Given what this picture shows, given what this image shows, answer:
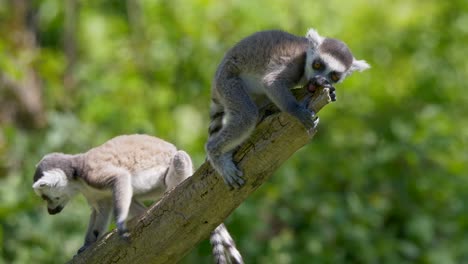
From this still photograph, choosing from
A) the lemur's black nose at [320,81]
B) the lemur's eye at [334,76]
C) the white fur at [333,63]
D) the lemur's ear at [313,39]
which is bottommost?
the lemur's black nose at [320,81]

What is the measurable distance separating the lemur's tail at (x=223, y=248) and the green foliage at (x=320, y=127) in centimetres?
227

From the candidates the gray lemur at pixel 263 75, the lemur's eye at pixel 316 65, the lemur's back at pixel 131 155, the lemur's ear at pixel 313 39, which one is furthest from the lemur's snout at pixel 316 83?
the lemur's back at pixel 131 155

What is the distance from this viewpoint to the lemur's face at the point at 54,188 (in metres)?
4.95

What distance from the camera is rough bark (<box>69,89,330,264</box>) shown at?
4.10 metres

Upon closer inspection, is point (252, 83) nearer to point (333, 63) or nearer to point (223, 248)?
point (333, 63)

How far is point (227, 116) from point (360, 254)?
3.52 meters

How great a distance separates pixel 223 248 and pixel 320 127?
15.4 feet

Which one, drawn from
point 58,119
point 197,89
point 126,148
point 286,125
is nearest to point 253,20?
point 197,89

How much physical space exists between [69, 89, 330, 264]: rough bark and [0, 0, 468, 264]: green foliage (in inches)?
87.5

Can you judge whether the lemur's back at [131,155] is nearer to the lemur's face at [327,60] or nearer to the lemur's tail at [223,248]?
the lemur's tail at [223,248]

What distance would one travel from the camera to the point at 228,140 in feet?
14.7

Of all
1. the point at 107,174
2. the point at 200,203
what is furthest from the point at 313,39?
the point at 107,174

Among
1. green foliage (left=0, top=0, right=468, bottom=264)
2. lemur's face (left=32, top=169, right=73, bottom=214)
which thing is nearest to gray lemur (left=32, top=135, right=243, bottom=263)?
lemur's face (left=32, top=169, right=73, bottom=214)

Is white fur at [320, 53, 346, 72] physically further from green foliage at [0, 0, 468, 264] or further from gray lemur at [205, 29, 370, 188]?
green foliage at [0, 0, 468, 264]
